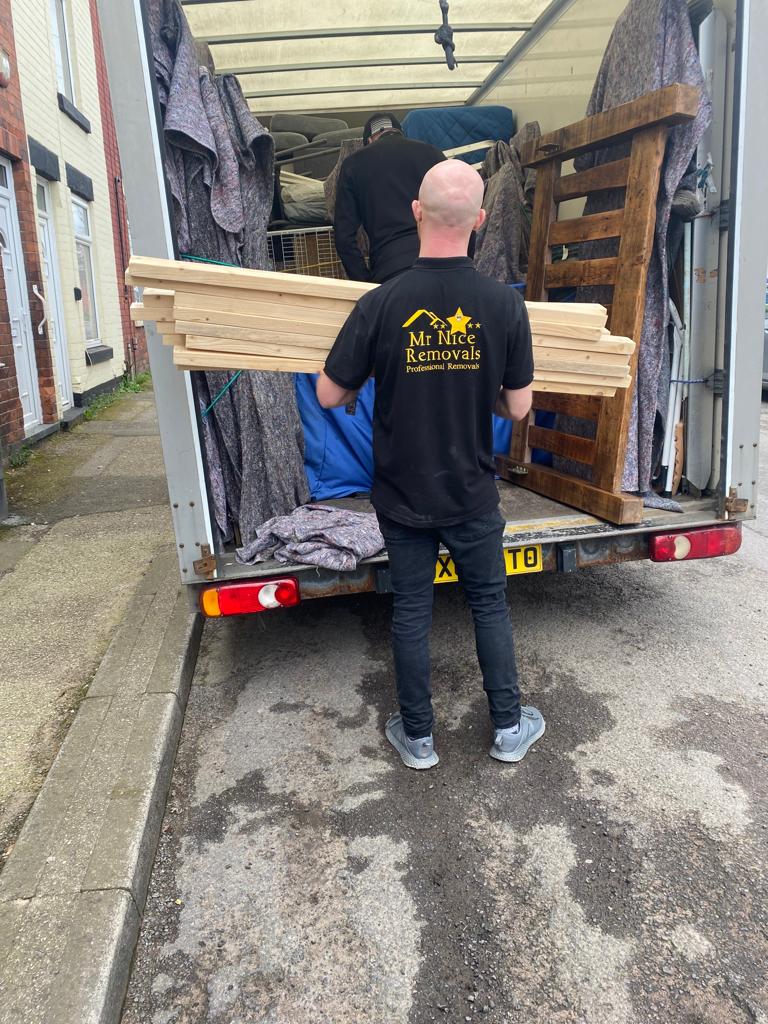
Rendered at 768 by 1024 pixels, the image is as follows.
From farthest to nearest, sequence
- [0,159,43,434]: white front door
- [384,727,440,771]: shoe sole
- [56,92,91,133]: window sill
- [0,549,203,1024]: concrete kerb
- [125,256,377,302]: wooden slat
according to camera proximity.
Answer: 1. [56,92,91,133]: window sill
2. [0,159,43,434]: white front door
3. [384,727,440,771]: shoe sole
4. [125,256,377,302]: wooden slat
5. [0,549,203,1024]: concrete kerb

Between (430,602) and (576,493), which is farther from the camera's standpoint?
(576,493)

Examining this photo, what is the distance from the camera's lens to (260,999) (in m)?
1.98

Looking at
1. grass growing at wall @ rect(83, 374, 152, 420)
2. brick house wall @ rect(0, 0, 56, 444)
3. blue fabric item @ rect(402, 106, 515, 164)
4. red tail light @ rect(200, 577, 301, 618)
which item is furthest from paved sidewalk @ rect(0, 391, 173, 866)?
blue fabric item @ rect(402, 106, 515, 164)

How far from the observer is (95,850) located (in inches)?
92.7

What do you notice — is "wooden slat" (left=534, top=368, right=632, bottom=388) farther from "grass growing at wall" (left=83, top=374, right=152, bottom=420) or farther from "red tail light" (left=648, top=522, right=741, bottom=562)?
"grass growing at wall" (left=83, top=374, right=152, bottom=420)

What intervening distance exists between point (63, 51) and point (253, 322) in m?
11.4

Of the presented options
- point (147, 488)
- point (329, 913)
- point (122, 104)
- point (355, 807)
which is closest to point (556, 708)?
point (355, 807)

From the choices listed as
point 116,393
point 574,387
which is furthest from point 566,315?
point 116,393

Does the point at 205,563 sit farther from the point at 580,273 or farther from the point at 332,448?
the point at 580,273

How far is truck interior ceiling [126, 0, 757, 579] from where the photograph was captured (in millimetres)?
3445

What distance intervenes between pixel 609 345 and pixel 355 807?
1.99m

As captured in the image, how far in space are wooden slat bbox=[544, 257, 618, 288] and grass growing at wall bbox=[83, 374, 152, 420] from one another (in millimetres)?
6049

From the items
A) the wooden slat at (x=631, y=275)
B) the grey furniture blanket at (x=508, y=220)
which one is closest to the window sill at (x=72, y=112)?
the grey furniture blanket at (x=508, y=220)

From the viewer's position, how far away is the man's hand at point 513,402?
2768 mm
